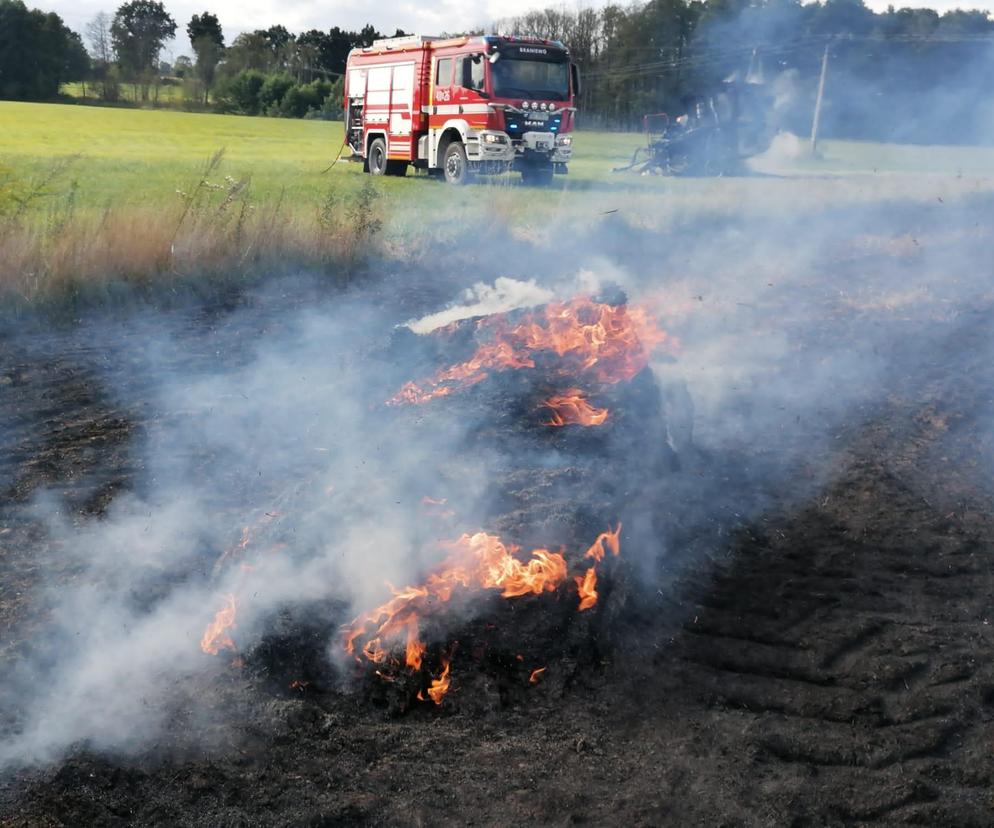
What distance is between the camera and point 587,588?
422 cm

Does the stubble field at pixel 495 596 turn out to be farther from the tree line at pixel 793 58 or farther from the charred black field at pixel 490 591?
the tree line at pixel 793 58

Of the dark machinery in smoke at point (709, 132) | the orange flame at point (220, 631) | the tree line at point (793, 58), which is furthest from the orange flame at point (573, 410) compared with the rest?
the dark machinery in smoke at point (709, 132)

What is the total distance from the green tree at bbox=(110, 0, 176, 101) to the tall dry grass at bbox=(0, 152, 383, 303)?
63.0 m

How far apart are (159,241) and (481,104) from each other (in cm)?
1095

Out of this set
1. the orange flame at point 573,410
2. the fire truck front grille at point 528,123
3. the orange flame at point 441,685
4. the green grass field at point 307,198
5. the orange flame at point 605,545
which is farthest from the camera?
the fire truck front grille at point 528,123

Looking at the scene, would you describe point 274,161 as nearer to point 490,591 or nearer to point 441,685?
point 490,591

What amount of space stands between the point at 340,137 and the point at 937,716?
132ft

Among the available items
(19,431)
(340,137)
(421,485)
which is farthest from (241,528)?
(340,137)

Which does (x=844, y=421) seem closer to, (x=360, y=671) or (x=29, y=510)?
(x=360, y=671)

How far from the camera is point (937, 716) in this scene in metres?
3.65

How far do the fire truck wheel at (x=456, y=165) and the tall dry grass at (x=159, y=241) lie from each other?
8394mm

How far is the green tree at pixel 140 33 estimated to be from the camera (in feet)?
222

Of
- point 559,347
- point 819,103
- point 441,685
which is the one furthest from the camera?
point 819,103

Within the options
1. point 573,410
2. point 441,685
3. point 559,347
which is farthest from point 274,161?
point 441,685
